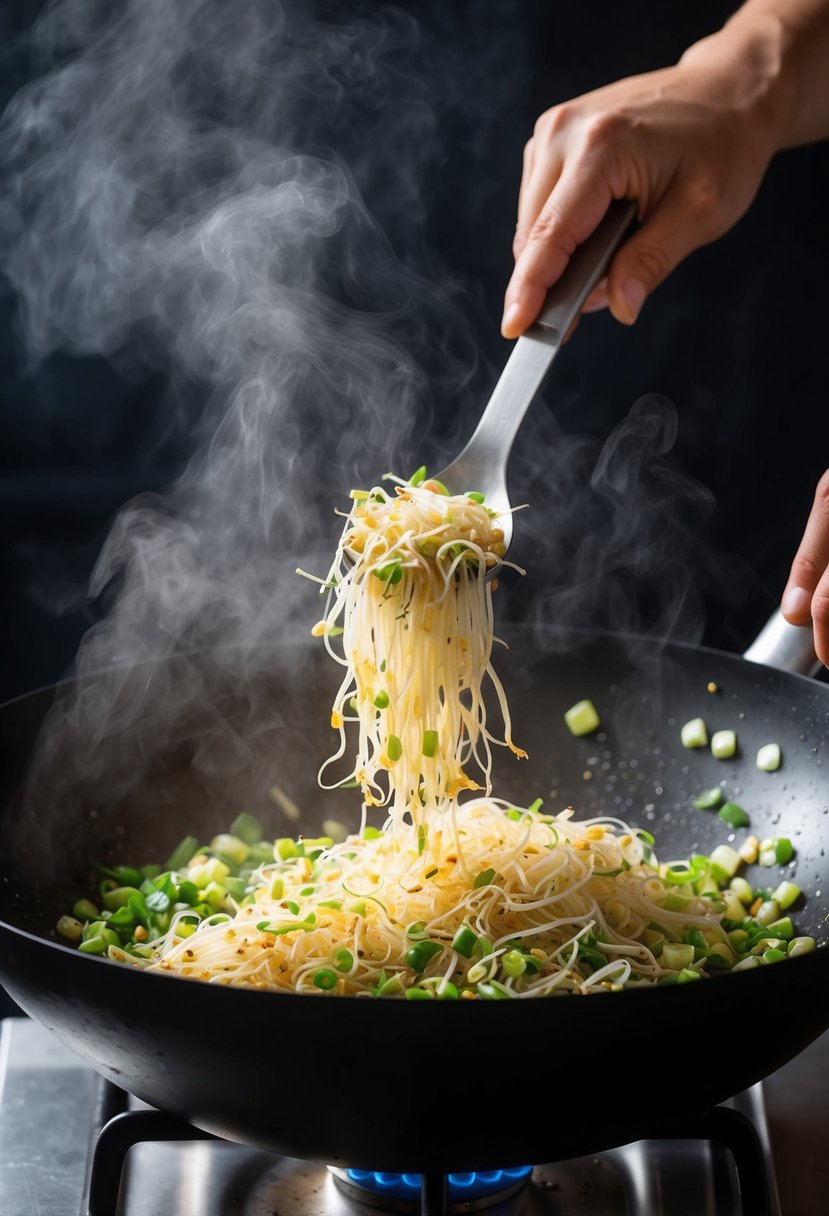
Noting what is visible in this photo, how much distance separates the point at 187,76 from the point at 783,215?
1527 mm

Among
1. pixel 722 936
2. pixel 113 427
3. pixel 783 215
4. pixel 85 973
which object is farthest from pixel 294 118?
pixel 85 973

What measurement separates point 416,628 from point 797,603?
0.57 metres

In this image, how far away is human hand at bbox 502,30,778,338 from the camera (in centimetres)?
193

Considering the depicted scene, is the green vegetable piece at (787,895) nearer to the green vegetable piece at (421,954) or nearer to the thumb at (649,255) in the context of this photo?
the green vegetable piece at (421,954)

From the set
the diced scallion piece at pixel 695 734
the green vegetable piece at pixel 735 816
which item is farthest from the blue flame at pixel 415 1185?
the diced scallion piece at pixel 695 734

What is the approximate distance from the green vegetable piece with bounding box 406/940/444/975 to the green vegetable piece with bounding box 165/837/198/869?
59 centimetres

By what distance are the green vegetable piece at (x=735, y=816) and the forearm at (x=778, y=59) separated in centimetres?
124

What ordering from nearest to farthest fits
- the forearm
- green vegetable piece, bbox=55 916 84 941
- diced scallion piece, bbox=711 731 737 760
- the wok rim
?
the wok rim < green vegetable piece, bbox=55 916 84 941 < diced scallion piece, bbox=711 731 737 760 < the forearm

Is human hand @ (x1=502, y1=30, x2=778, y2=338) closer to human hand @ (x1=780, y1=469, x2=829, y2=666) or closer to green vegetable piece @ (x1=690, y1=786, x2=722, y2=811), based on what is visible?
human hand @ (x1=780, y1=469, x2=829, y2=666)

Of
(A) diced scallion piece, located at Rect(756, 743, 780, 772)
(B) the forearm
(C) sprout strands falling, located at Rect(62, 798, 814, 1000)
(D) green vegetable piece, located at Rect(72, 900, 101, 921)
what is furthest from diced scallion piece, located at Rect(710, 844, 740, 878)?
(B) the forearm

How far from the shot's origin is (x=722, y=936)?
1.85 m

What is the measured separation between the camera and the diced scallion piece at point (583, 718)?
2.23 m

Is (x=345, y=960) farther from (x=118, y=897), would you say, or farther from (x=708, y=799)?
(x=708, y=799)

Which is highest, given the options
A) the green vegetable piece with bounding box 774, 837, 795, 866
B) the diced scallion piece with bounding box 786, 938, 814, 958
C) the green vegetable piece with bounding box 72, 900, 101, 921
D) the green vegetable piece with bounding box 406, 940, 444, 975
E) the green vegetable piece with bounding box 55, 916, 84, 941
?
the green vegetable piece with bounding box 72, 900, 101, 921
